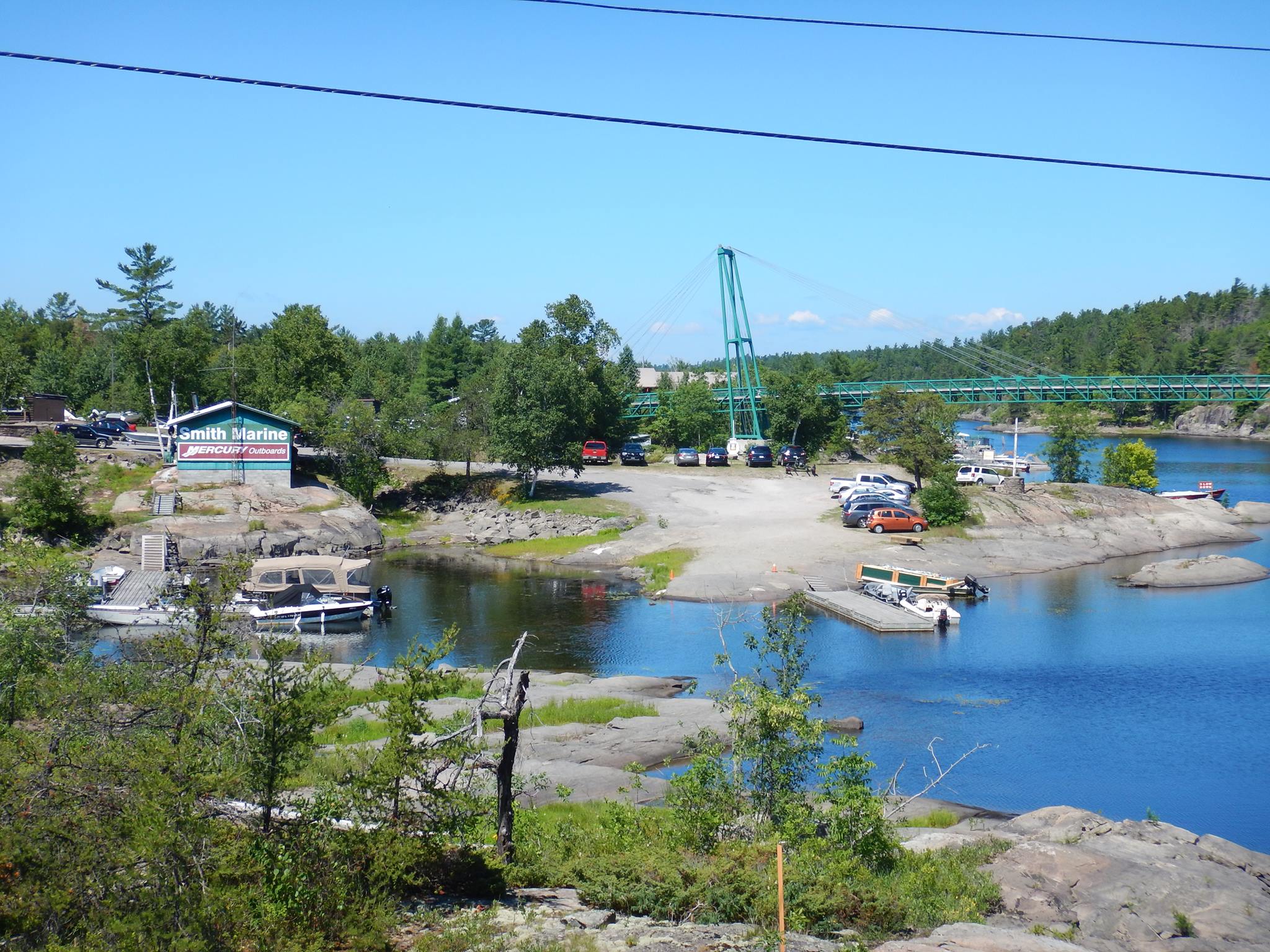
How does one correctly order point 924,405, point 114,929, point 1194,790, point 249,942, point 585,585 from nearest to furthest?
point 114,929 → point 249,942 → point 1194,790 → point 585,585 → point 924,405

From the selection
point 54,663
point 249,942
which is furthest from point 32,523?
point 249,942

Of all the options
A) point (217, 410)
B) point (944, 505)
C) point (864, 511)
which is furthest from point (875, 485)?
point (217, 410)

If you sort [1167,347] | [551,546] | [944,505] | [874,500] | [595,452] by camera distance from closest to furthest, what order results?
1. [944,505]
2. [874,500]
3. [551,546]
4. [595,452]
5. [1167,347]

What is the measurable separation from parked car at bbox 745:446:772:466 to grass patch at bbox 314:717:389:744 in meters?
49.2

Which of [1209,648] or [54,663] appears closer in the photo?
[54,663]

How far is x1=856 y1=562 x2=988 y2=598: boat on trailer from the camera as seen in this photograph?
42.4 metres

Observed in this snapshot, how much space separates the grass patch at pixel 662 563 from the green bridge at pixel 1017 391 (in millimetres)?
34386

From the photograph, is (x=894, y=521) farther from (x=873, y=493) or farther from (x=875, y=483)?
(x=875, y=483)

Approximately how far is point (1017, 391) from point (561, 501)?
62.5 metres

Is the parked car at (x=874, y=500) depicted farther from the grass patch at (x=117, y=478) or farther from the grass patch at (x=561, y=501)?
the grass patch at (x=117, y=478)

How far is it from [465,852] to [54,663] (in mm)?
9819

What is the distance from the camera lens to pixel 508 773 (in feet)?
45.6

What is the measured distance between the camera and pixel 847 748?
24766mm

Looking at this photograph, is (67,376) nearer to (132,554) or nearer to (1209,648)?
(132,554)
